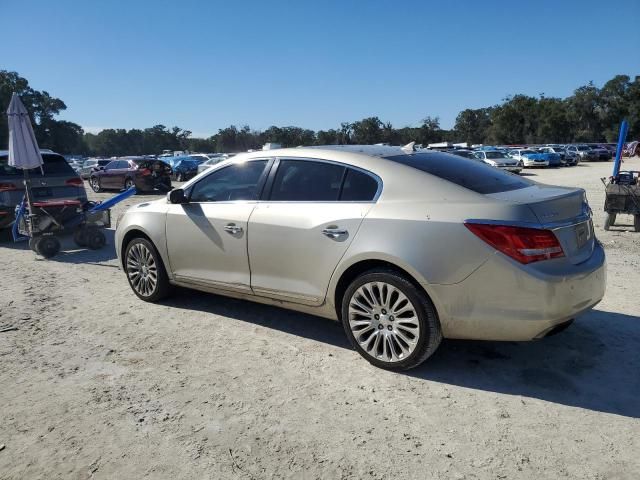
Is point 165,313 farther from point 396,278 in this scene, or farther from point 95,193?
point 95,193

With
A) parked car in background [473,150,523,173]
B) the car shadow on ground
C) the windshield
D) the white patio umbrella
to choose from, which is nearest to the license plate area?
the white patio umbrella

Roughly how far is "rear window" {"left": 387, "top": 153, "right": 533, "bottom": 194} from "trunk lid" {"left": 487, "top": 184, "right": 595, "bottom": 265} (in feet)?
0.44

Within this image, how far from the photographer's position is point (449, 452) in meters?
2.74

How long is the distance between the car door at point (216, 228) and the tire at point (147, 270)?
0.85 ft

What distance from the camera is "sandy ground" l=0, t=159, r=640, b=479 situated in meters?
2.67

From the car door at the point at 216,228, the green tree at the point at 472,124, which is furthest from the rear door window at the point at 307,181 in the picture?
the green tree at the point at 472,124

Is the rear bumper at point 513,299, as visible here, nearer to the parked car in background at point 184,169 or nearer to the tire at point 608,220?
the tire at point 608,220

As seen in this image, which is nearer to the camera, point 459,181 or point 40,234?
point 459,181

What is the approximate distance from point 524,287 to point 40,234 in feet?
25.5

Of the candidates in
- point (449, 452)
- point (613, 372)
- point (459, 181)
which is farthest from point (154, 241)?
point (613, 372)

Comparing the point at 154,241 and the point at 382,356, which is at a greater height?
the point at 154,241

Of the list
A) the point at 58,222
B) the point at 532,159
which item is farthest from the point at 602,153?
the point at 58,222

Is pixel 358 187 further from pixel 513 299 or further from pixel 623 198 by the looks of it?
pixel 623 198

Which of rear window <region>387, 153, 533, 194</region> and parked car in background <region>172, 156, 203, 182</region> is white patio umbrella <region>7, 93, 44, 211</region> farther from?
parked car in background <region>172, 156, 203, 182</region>
